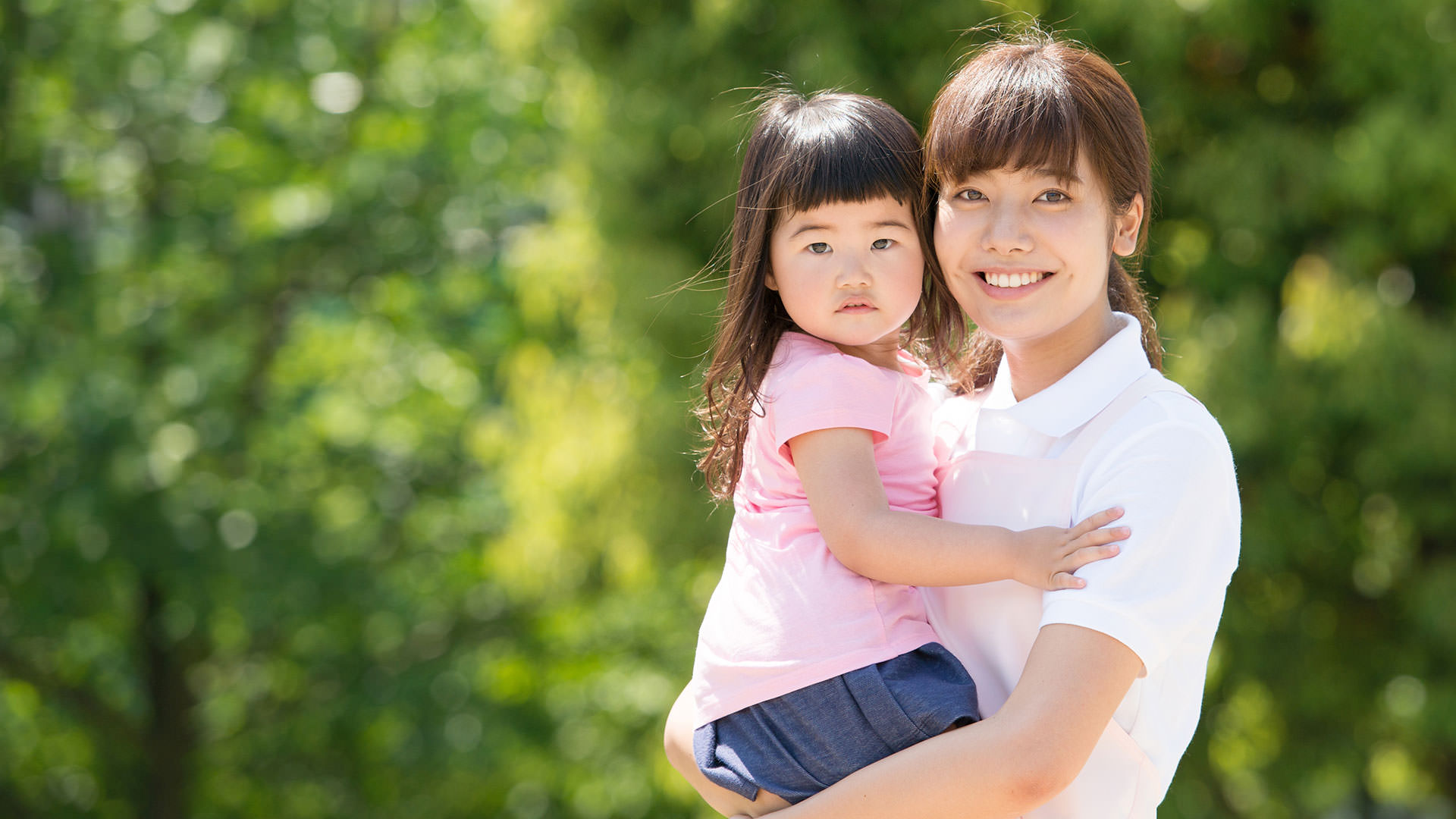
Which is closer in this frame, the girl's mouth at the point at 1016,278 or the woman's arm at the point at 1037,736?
the woman's arm at the point at 1037,736

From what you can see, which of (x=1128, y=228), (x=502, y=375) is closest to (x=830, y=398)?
(x=1128, y=228)

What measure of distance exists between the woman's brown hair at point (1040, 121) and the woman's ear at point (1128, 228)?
12mm

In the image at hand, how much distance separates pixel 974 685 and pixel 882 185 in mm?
637

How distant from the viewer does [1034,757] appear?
1.37 meters

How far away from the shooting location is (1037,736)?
4.50ft

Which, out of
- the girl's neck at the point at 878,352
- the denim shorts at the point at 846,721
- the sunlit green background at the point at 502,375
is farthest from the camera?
the sunlit green background at the point at 502,375

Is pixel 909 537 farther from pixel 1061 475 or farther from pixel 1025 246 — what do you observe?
pixel 1025 246

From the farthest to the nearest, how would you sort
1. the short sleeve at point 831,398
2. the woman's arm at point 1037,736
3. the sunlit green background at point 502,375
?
1. the sunlit green background at point 502,375
2. the short sleeve at point 831,398
3. the woman's arm at point 1037,736

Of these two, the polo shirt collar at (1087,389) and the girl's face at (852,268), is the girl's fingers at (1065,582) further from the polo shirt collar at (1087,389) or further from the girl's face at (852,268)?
the girl's face at (852,268)

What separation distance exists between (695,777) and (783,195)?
0.79 metres

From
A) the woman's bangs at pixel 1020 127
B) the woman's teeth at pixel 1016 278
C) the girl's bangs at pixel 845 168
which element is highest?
the woman's bangs at pixel 1020 127

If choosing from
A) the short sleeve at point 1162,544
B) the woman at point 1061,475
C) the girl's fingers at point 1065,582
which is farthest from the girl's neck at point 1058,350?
the girl's fingers at point 1065,582

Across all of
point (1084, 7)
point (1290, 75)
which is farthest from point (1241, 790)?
point (1084, 7)

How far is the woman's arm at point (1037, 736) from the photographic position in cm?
137
